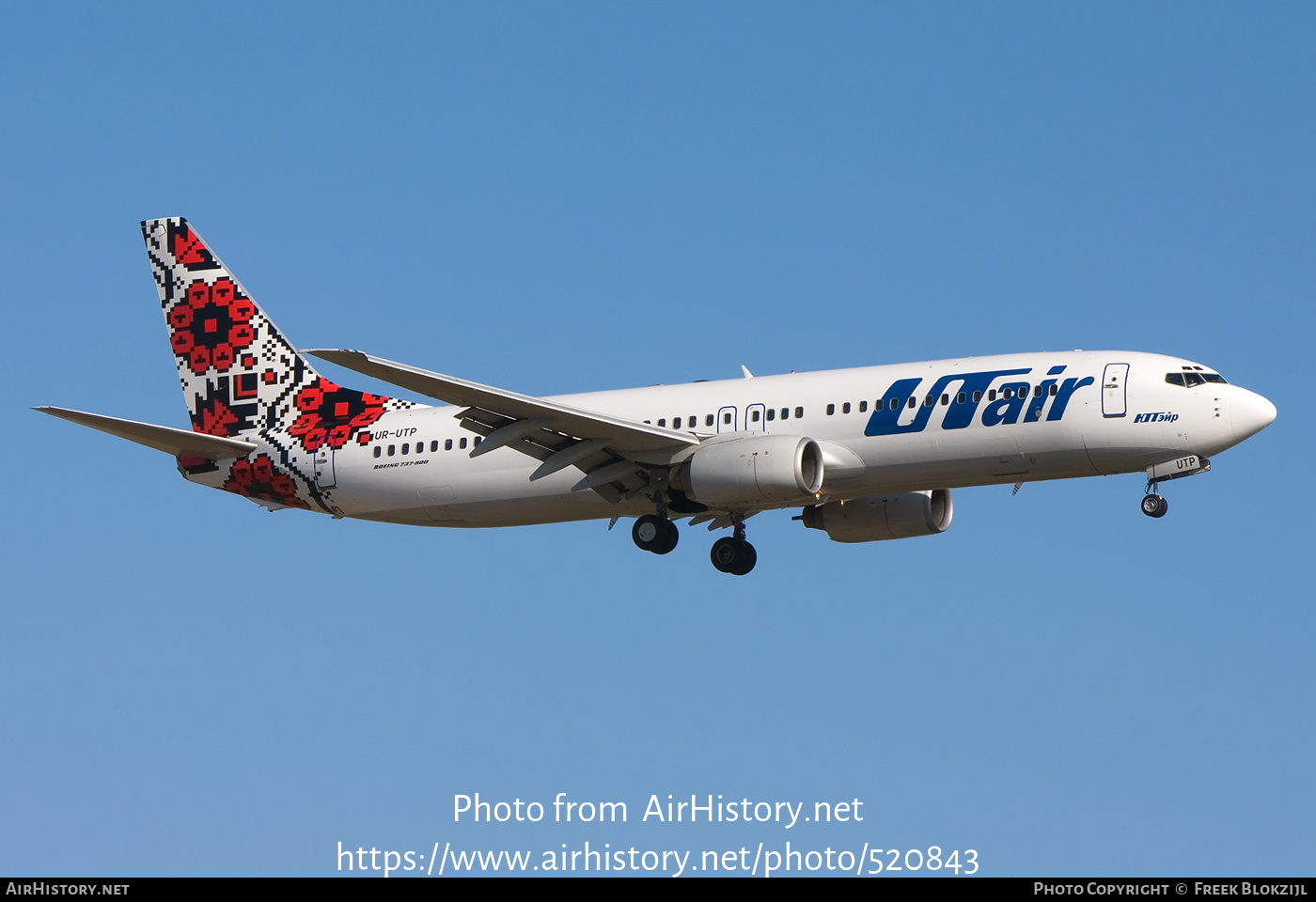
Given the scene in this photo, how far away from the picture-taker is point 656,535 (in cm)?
4175

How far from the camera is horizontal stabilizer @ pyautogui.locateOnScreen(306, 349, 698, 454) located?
36.2 metres

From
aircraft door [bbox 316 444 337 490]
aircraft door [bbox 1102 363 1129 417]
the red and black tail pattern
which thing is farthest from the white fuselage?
the red and black tail pattern

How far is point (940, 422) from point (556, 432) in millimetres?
8037

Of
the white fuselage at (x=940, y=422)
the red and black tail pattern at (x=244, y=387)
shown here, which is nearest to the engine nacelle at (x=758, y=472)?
the white fuselage at (x=940, y=422)

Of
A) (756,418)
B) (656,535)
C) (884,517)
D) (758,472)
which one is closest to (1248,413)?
(884,517)

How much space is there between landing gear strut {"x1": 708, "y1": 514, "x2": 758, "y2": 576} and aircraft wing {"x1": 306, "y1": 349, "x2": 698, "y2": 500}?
2747 millimetres

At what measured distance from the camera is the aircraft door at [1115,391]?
126ft

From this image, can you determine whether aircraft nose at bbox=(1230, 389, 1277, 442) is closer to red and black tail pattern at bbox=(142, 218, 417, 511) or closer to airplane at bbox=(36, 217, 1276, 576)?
airplane at bbox=(36, 217, 1276, 576)

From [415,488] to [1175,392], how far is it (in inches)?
660

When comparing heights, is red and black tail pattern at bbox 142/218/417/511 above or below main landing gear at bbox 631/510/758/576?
above

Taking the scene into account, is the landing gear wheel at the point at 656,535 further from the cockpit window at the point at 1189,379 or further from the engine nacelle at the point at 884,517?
the cockpit window at the point at 1189,379

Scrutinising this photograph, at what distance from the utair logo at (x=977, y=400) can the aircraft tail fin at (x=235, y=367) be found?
12.3 metres

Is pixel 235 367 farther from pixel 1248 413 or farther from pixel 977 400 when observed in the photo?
pixel 1248 413
